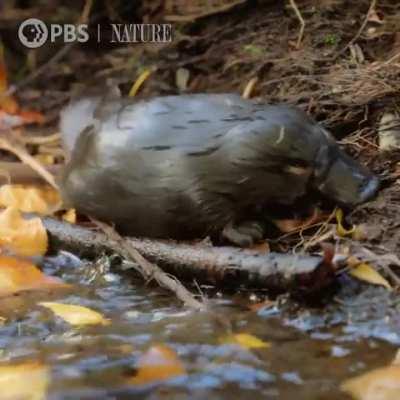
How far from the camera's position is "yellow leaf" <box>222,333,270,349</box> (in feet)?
5.92

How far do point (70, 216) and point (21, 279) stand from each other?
46 cm

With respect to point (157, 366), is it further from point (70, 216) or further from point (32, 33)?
point (32, 33)

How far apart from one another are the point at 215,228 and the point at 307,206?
11.7 inches

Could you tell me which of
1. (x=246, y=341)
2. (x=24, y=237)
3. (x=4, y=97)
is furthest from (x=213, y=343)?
(x=4, y=97)

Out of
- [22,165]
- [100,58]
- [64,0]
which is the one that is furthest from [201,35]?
[22,165]

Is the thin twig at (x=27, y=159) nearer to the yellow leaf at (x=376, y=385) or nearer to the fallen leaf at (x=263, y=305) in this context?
the fallen leaf at (x=263, y=305)

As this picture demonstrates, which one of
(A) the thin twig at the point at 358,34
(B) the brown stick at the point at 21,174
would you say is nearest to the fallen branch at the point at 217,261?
(B) the brown stick at the point at 21,174

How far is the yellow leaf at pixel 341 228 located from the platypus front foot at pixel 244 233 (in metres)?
0.22

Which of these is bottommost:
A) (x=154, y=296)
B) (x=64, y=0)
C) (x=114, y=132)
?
(x=154, y=296)

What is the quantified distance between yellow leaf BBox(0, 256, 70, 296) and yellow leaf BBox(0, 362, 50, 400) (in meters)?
0.54

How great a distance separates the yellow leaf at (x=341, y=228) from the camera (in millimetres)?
2266

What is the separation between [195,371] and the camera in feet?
5.56

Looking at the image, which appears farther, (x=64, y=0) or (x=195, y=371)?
(x=64, y=0)

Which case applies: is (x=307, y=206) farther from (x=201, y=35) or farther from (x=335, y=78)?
(x=201, y=35)
